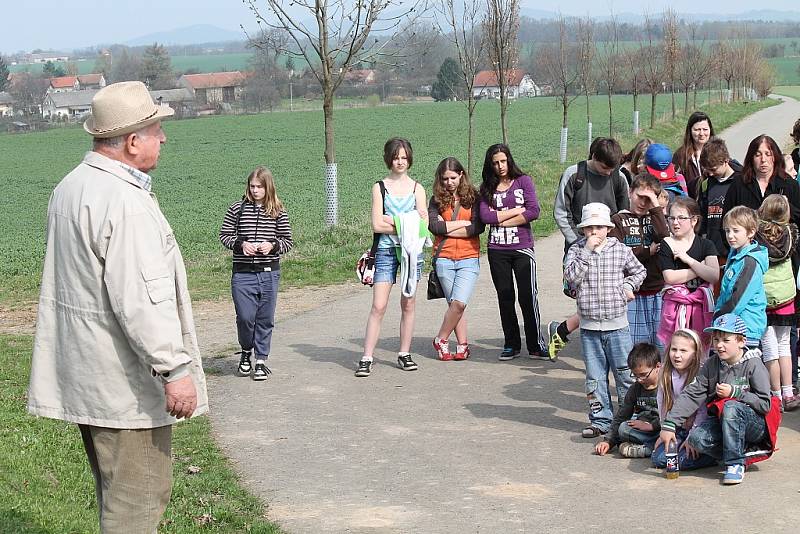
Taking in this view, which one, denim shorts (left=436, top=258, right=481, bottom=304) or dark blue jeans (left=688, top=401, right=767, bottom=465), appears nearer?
dark blue jeans (left=688, top=401, right=767, bottom=465)

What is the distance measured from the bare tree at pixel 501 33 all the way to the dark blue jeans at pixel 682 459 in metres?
15.7

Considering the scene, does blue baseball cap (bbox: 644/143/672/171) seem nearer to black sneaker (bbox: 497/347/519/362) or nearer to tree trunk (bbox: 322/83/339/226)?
black sneaker (bbox: 497/347/519/362)

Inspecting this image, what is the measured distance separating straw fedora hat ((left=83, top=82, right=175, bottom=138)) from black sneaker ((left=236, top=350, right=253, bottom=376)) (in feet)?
17.1

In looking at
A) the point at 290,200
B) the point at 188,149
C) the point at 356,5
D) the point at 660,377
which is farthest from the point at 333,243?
the point at 188,149

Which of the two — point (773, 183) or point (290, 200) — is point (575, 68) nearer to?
point (290, 200)

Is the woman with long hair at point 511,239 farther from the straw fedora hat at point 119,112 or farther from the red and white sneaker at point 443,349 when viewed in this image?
the straw fedora hat at point 119,112

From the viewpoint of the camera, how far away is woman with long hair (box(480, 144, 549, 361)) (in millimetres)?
9555

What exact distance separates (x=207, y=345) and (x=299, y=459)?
3.91 metres

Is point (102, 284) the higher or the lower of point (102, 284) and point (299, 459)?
the higher

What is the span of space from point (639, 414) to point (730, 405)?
2.55 ft

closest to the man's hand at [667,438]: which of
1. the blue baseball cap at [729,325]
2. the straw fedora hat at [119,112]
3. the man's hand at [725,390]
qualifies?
the man's hand at [725,390]

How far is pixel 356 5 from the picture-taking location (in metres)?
17.1

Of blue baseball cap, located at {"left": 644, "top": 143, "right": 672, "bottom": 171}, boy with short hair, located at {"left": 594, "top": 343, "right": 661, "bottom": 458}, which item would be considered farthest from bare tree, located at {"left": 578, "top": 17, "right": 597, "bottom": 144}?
boy with short hair, located at {"left": 594, "top": 343, "right": 661, "bottom": 458}

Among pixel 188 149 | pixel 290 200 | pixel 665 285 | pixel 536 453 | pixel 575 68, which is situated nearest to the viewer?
→ pixel 536 453
